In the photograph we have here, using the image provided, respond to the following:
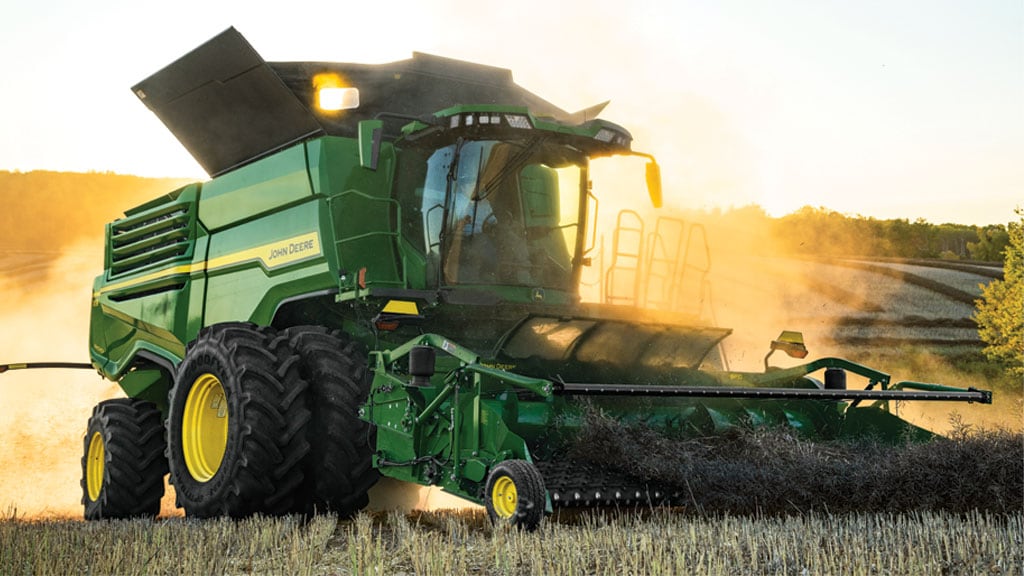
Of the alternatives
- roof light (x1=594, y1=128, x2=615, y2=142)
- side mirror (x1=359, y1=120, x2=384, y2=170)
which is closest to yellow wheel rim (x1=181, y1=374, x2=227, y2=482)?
side mirror (x1=359, y1=120, x2=384, y2=170)

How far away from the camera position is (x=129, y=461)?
8.06 m

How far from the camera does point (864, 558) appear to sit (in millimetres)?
3896

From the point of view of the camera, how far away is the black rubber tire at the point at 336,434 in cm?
577

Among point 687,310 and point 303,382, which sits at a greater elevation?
point 687,310

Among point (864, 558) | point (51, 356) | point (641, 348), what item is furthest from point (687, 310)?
point (51, 356)

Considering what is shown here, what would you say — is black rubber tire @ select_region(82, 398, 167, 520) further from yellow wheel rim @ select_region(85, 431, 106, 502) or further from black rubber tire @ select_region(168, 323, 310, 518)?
black rubber tire @ select_region(168, 323, 310, 518)

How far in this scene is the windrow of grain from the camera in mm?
3883

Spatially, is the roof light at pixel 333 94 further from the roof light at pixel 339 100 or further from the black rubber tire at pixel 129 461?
the black rubber tire at pixel 129 461

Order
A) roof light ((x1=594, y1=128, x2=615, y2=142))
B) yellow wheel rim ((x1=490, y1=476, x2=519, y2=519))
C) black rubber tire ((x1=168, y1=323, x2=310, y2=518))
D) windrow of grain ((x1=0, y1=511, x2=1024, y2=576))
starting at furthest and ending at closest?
1. roof light ((x1=594, y1=128, x2=615, y2=142))
2. black rubber tire ((x1=168, y1=323, x2=310, y2=518))
3. yellow wheel rim ((x1=490, y1=476, x2=519, y2=519))
4. windrow of grain ((x1=0, y1=511, x2=1024, y2=576))

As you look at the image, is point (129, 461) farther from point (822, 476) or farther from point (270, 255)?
point (822, 476)

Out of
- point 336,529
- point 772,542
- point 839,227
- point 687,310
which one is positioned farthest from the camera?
point 839,227

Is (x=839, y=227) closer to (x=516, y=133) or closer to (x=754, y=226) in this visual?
(x=754, y=226)

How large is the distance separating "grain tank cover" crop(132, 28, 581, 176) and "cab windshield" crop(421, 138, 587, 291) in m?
0.78

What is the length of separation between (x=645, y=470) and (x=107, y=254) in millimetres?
6029
